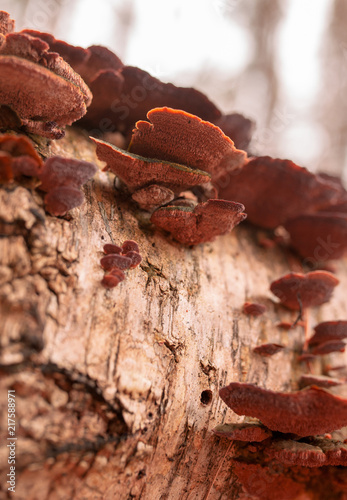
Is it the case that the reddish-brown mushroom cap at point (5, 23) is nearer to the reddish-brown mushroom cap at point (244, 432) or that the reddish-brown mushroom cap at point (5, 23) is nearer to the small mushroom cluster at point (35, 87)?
the small mushroom cluster at point (35, 87)

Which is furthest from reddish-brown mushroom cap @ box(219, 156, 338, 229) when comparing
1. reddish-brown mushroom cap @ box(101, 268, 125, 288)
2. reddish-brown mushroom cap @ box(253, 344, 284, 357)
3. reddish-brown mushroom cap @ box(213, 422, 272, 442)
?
reddish-brown mushroom cap @ box(213, 422, 272, 442)

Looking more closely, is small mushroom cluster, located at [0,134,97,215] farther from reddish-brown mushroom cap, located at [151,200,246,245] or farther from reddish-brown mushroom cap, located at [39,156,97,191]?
reddish-brown mushroom cap, located at [151,200,246,245]

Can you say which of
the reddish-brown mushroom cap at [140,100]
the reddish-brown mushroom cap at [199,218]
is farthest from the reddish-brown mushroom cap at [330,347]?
the reddish-brown mushroom cap at [140,100]

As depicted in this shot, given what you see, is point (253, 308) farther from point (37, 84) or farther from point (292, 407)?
point (37, 84)

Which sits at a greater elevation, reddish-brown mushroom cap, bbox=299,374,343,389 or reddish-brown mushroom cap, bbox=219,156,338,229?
reddish-brown mushroom cap, bbox=219,156,338,229

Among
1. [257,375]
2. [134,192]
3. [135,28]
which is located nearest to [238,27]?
[135,28]

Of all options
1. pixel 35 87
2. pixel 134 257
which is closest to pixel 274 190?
pixel 134 257
